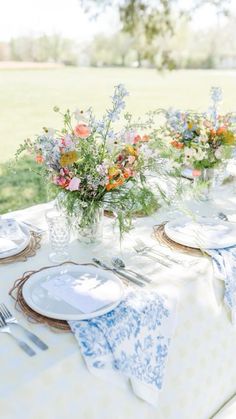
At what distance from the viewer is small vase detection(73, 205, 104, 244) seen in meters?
1.24

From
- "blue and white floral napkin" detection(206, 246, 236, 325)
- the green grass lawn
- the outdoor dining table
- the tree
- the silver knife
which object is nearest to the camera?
the outdoor dining table

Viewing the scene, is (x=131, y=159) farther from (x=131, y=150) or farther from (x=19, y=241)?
(x=19, y=241)

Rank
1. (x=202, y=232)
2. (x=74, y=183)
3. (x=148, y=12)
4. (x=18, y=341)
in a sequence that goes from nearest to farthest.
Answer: (x=18, y=341) < (x=74, y=183) < (x=202, y=232) < (x=148, y=12)

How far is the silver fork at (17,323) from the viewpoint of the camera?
85 cm

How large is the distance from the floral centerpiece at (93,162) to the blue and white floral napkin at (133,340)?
28cm

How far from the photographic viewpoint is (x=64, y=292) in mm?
1013

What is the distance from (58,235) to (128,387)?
434 mm

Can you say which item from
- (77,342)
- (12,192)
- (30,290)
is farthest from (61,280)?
(12,192)

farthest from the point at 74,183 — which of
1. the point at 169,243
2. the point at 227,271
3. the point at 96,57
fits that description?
the point at 96,57

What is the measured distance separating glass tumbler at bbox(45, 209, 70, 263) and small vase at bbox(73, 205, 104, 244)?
6 centimetres

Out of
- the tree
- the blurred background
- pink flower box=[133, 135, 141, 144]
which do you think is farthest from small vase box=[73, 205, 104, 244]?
the tree

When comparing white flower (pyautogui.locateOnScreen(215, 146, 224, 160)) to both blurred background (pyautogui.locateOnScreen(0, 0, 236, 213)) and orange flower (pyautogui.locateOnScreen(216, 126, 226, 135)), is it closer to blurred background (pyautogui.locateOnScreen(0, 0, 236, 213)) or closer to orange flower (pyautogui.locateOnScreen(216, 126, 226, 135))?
orange flower (pyautogui.locateOnScreen(216, 126, 226, 135))

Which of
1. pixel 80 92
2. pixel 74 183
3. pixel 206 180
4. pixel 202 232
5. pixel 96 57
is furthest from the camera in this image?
pixel 80 92

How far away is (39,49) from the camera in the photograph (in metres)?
10.9
